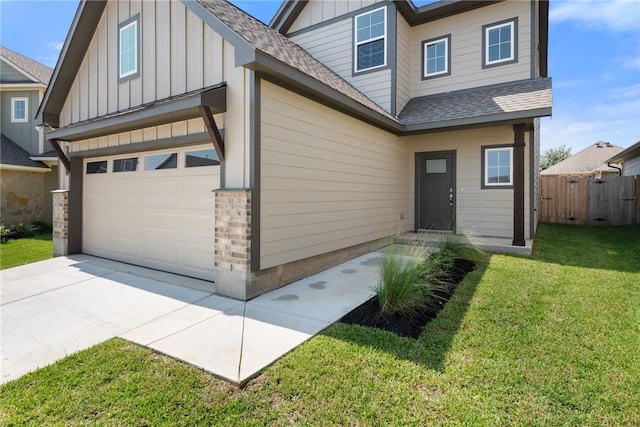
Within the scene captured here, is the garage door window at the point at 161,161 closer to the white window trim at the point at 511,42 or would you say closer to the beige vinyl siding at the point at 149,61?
the beige vinyl siding at the point at 149,61

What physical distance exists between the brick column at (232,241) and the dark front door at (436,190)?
21.6 feet

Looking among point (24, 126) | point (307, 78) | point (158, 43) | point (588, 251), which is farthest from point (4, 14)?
point (588, 251)

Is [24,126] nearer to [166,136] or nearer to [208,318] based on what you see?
[166,136]

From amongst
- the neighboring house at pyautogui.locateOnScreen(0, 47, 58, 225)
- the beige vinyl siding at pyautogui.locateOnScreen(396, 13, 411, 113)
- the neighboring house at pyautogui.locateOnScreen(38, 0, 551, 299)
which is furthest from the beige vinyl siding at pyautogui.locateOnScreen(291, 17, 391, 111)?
the neighboring house at pyautogui.locateOnScreen(0, 47, 58, 225)

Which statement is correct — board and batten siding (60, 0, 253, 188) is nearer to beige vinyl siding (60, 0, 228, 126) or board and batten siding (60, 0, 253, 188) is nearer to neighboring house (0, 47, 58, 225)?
beige vinyl siding (60, 0, 228, 126)

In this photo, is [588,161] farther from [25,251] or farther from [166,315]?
[25,251]

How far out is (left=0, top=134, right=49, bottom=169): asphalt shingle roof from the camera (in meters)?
11.8

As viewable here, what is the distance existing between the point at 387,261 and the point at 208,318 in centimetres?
233

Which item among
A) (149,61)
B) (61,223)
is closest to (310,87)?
(149,61)

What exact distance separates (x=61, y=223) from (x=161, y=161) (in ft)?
12.0

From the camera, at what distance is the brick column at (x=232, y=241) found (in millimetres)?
4594

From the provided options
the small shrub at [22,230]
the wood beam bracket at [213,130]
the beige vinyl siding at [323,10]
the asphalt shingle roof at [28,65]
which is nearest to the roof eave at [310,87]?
the wood beam bracket at [213,130]

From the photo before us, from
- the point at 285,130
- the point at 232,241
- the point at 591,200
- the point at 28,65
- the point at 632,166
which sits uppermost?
the point at 28,65

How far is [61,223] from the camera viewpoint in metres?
7.79
